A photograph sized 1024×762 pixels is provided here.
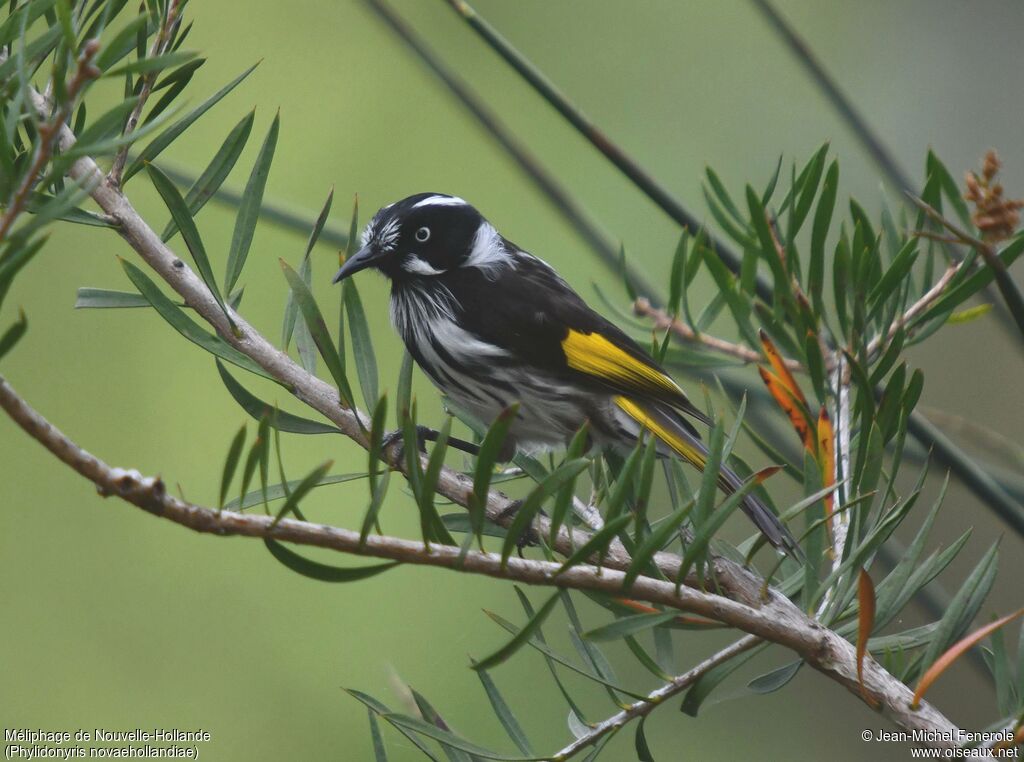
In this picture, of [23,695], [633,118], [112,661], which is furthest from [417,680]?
[633,118]

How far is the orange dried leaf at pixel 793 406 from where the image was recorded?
37.1 inches

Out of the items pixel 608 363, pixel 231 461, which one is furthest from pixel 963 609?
pixel 608 363

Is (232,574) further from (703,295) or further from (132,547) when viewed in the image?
Answer: (703,295)

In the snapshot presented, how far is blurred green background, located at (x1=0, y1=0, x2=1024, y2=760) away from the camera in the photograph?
3.28 metres

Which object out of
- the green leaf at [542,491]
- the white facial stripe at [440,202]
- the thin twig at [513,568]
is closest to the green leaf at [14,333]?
the thin twig at [513,568]

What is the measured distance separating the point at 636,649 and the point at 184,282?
475 millimetres

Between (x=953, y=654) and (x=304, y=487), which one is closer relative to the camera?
(x=304, y=487)

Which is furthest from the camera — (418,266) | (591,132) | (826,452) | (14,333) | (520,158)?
(418,266)

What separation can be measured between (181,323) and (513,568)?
35 centimetres

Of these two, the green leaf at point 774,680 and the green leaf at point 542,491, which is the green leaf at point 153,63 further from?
the green leaf at point 774,680

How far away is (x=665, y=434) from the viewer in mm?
1726

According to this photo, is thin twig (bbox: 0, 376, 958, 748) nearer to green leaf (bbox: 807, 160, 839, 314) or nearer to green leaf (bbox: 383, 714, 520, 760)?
green leaf (bbox: 383, 714, 520, 760)

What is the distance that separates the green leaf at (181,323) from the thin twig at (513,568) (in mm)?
270

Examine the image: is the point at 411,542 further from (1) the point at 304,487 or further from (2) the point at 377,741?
(2) the point at 377,741
